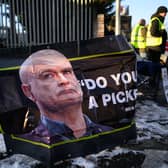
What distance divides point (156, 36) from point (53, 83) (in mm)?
4420

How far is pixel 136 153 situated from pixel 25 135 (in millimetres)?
1246

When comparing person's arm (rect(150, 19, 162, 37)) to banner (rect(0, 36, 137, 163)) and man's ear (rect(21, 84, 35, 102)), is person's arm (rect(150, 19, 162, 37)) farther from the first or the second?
man's ear (rect(21, 84, 35, 102))

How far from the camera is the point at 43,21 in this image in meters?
10.4

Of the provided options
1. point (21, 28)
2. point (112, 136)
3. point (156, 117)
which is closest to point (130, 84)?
point (112, 136)

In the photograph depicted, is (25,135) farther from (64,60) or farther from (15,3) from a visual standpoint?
(15,3)

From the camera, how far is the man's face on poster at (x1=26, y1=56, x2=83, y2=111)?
3012mm

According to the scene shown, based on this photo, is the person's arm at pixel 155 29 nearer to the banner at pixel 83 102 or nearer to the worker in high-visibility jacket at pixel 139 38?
the worker in high-visibility jacket at pixel 139 38

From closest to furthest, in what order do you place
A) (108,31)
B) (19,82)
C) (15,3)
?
1. (19,82)
2. (15,3)
3. (108,31)

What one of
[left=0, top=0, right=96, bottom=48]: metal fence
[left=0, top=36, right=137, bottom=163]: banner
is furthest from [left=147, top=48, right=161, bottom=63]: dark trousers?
[left=0, top=36, right=137, bottom=163]: banner

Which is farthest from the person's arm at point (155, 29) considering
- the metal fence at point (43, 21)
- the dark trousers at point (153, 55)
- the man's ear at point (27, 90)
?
the man's ear at point (27, 90)

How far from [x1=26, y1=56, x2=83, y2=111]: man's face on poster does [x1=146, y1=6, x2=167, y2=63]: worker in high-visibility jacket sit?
4.15 m

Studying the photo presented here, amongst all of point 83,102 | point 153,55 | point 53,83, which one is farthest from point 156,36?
point 53,83

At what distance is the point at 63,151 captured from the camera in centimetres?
321

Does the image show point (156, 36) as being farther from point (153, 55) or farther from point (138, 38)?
point (138, 38)
